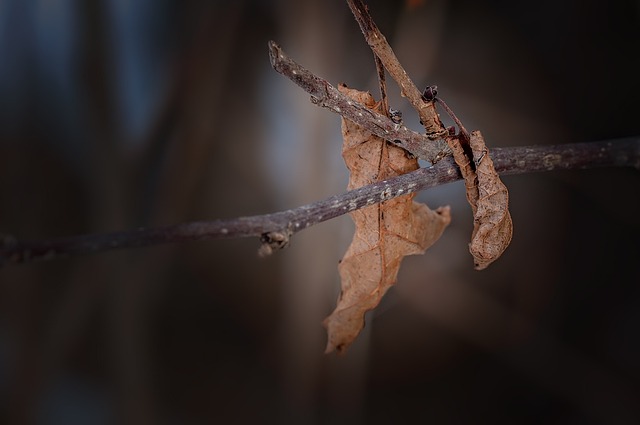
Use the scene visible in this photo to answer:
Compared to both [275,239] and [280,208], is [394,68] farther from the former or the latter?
[280,208]

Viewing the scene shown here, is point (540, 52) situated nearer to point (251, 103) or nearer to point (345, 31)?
point (345, 31)

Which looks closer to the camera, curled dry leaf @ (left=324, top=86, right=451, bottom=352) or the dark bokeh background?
curled dry leaf @ (left=324, top=86, right=451, bottom=352)

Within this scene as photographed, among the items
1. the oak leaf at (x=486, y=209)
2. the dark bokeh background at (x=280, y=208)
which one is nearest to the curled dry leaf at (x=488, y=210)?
the oak leaf at (x=486, y=209)

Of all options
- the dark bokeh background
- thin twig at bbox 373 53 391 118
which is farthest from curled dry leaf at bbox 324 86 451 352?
the dark bokeh background

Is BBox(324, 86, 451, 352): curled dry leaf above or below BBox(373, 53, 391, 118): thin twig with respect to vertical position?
below

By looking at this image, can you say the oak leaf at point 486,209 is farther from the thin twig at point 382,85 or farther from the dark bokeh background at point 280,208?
the dark bokeh background at point 280,208

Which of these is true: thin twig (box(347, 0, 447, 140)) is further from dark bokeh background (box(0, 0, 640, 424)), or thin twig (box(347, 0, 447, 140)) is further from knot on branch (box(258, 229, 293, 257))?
dark bokeh background (box(0, 0, 640, 424))

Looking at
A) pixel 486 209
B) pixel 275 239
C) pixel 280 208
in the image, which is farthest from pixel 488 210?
pixel 280 208

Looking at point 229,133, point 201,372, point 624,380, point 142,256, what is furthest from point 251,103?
point 624,380

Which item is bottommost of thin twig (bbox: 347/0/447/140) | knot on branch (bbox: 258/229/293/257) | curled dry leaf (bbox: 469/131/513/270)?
knot on branch (bbox: 258/229/293/257)
